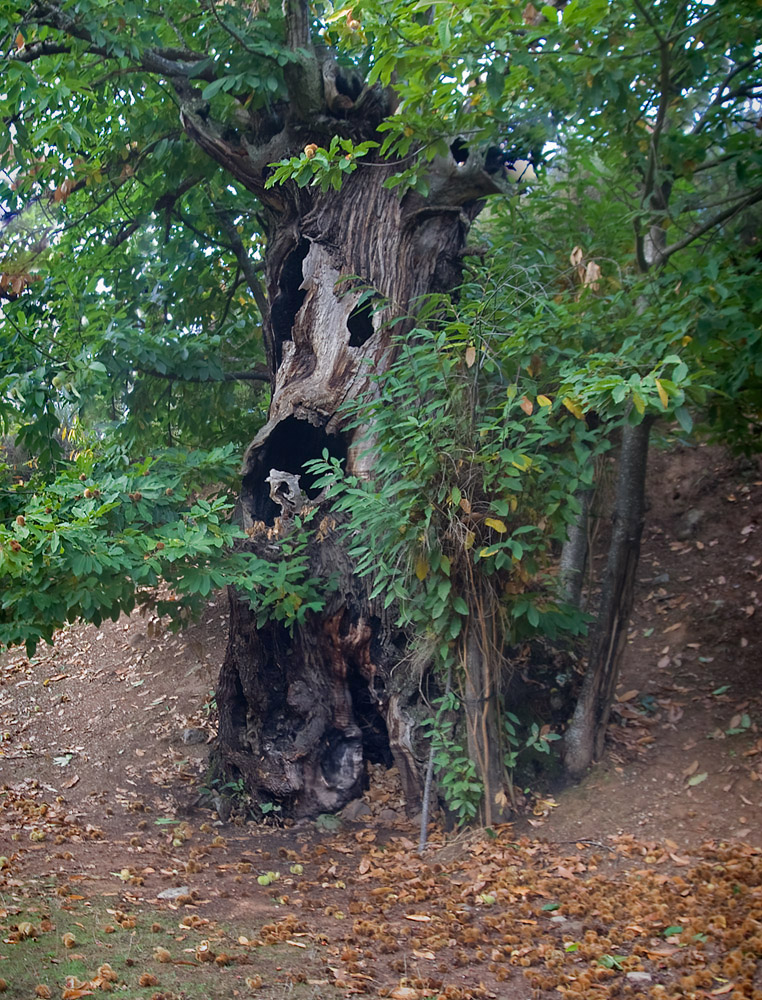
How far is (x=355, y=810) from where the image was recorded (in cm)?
606

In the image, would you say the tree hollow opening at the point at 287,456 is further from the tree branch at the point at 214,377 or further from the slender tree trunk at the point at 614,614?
the slender tree trunk at the point at 614,614

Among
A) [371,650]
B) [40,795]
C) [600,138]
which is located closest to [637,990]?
[371,650]

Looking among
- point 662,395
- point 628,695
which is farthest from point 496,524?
point 628,695

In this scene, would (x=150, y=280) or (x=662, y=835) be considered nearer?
(x=662, y=835)

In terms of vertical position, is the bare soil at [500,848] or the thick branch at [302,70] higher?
the thick branch at [302,70]

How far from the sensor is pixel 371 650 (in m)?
6.18

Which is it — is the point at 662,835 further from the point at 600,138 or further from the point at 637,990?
the point at 600,138

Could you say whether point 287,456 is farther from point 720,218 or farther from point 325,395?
point 720,218

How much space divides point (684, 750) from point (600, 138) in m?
3.81

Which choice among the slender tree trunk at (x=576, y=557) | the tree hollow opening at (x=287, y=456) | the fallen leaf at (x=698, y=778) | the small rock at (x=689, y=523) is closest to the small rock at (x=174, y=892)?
the tree hollow opening at (x=287, y=456)

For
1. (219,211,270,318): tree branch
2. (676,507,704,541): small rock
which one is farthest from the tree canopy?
(676,507,704,541): small rock

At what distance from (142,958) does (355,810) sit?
268 cm

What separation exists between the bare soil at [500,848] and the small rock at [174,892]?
40mm

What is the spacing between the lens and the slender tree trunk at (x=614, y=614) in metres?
5.48
